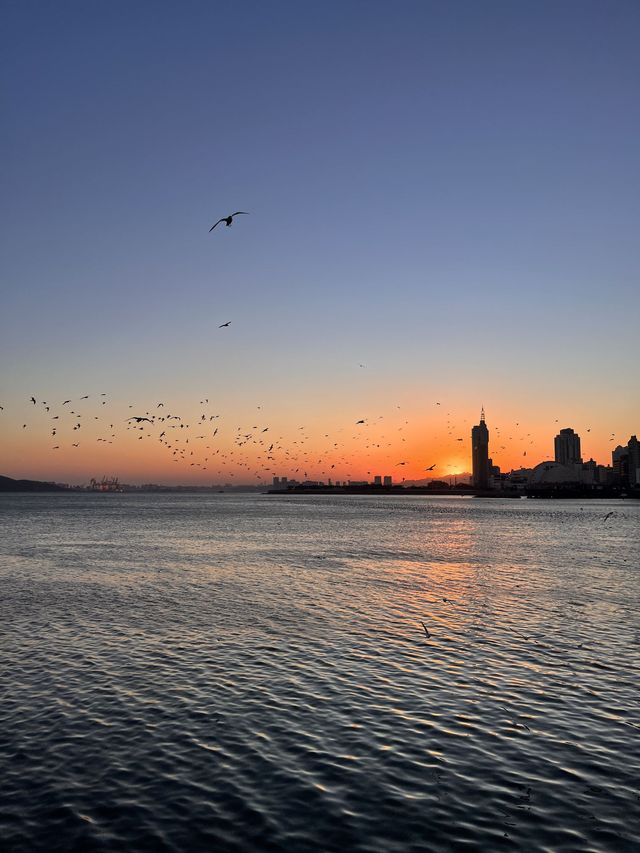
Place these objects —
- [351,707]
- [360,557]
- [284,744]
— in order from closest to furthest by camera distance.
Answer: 1. [284,744]
2. [351,707]
3. [360,557]

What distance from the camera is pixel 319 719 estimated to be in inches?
717

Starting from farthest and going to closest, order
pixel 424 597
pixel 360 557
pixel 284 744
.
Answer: pixel 360 557 < pixel 424 597 < pixel 284 744

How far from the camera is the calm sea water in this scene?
1239 cm

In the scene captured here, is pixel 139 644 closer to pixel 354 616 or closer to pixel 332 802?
pixel 354 616

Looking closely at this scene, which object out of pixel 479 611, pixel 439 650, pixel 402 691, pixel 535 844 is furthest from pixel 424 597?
pixel 535 844

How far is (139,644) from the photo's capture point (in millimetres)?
27078

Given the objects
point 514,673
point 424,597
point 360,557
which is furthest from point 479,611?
point 360,557

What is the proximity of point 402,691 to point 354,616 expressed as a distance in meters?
12.5

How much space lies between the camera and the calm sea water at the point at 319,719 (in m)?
12.4

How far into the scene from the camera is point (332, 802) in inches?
520

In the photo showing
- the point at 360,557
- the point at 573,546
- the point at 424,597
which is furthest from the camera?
the point at 573,546

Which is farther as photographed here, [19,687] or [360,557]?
[360,557]

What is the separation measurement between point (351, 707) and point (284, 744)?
3.32m

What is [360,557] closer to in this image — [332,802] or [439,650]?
[439,650]
